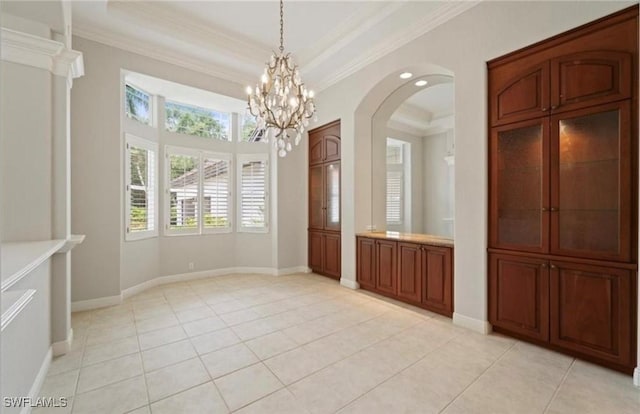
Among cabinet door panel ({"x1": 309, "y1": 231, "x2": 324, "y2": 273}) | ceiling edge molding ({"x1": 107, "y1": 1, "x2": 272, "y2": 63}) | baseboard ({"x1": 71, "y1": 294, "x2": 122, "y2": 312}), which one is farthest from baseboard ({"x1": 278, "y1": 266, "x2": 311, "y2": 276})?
ceiling edge molding ({"x1": 107, "y1": 1, "x2": 272, "y2": 63})

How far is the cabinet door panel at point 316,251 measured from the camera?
5.37 metres

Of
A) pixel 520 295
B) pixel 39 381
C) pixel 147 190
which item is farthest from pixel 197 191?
pixel 520 295

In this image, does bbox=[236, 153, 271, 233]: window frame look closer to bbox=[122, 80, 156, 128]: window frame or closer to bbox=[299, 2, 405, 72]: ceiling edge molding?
bbox=[122, 80, 156, 128]: window frame

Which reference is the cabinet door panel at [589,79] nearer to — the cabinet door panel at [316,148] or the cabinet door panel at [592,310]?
the cabinet door panel at [592,310]

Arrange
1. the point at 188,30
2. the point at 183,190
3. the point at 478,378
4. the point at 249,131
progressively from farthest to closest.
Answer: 1. the point at 249,131
2. the point at 183,190
3. the point at 188,30
4. the point at 478,378

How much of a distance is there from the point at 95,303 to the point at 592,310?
5449mm

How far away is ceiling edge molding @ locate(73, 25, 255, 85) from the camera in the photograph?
12.3 ft

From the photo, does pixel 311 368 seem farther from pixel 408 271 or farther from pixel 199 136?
pixel 199 136

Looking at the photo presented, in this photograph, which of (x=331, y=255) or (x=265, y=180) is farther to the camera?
(x=265, y=180)

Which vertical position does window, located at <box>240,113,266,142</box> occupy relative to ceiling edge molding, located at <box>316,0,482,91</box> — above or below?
below

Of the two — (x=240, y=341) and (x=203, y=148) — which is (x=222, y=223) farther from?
(x=240, y=341)

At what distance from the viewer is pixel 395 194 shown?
7.69 metres

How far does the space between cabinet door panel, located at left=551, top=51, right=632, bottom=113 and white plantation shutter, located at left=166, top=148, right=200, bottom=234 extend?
5184 mm

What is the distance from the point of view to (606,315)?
229 cm
